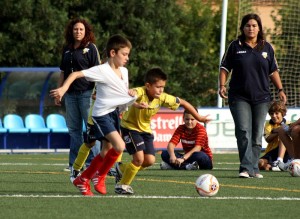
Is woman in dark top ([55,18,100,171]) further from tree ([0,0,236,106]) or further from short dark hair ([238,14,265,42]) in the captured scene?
tree ([0,0,236,106])

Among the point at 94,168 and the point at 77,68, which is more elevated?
the point at 77,68

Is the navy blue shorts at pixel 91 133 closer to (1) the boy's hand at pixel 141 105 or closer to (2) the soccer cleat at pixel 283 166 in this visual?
(1) the boy's hand at pixel 141 105

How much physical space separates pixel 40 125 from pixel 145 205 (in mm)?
17012

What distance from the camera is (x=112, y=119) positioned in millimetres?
11305

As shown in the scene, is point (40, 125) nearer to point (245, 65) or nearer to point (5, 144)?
point (5, 144)

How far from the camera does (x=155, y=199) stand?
10.1m

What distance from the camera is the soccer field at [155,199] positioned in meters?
8.92

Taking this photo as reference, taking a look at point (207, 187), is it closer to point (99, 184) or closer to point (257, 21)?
point (99, 184)

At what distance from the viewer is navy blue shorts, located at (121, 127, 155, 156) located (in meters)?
11.4

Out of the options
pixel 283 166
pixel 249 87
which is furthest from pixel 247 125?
pixel 283 166

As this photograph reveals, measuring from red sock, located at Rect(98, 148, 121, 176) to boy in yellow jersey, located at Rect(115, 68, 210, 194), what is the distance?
211 millimetres

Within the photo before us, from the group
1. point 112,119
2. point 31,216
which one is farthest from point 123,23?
point 31,216

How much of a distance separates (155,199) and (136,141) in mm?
1464

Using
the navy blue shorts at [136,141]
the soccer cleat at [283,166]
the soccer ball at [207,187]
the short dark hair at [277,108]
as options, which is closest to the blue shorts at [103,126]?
the navy blue shorts at [136,141]
